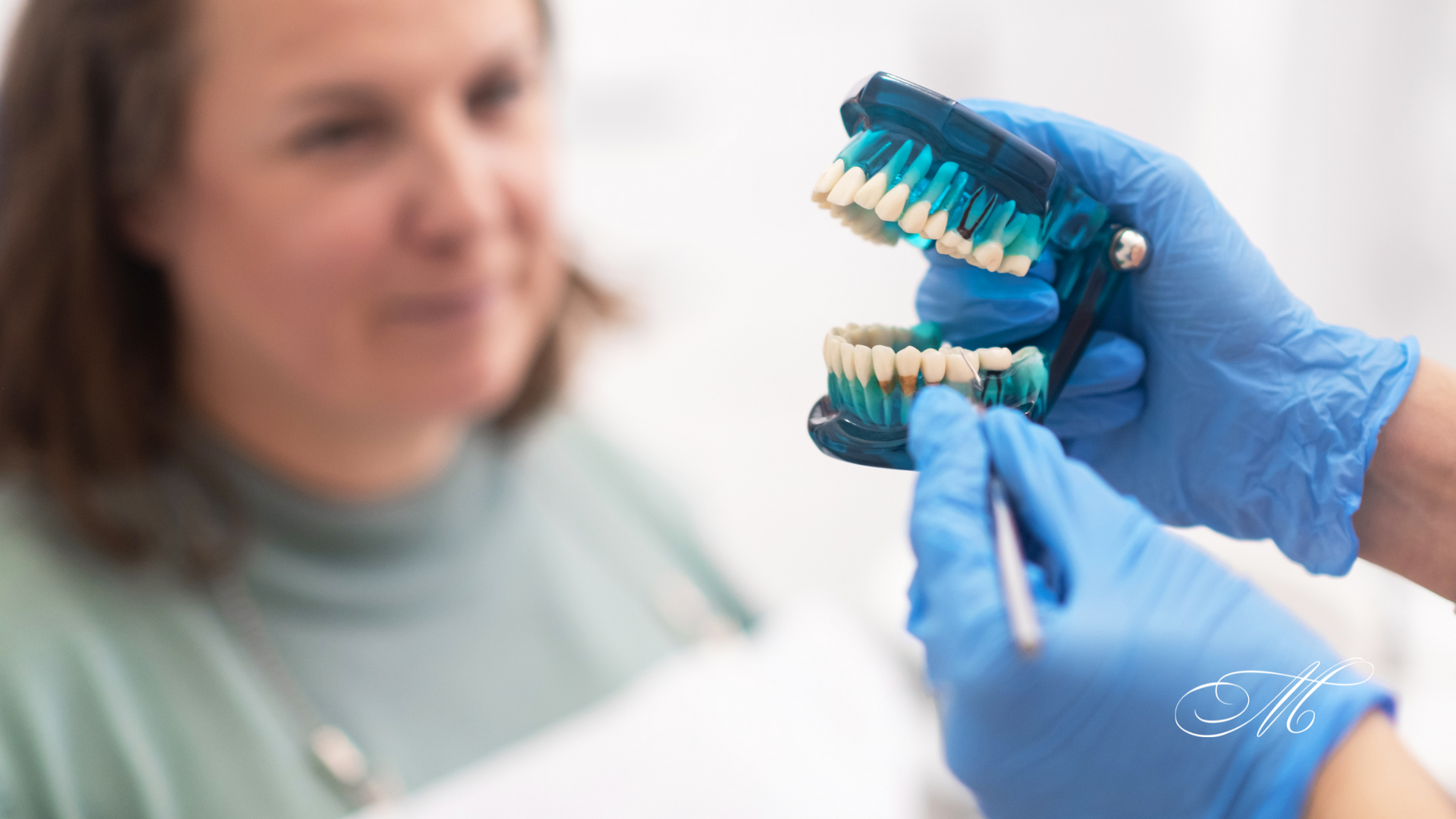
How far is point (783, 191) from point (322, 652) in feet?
2.98

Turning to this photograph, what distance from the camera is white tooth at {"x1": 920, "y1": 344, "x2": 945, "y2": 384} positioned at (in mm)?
513

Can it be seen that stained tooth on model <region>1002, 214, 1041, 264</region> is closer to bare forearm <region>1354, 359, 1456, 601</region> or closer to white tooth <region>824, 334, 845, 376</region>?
white tooth <region>824, 334, 845, 376</region>

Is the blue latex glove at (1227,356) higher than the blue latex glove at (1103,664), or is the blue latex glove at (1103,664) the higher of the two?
the blue latex glove at (1227,356)

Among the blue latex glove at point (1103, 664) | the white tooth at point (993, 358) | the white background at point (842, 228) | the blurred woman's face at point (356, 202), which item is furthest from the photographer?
the white background at point (842, 228)

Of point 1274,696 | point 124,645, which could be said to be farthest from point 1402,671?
point 124,645

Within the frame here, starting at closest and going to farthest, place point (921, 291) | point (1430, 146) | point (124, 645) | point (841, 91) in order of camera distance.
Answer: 1. point (921, 291)
2. point (124, 645)
3. point (1430, 146)
4. point (841, 91)

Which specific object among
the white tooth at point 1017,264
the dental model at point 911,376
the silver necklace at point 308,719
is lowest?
the silver necklace at point 308,719

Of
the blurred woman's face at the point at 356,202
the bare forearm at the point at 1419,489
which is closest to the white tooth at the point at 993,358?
the bare forearm at the point at 1419,489

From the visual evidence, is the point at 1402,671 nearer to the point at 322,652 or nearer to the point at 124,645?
the point at 322,652

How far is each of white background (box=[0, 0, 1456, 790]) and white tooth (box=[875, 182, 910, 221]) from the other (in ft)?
0.31

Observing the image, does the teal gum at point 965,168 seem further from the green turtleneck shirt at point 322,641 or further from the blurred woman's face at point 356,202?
the green turtleneck shirt at point 322,641

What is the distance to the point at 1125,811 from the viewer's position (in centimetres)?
45

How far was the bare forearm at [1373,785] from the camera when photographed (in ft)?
1.41

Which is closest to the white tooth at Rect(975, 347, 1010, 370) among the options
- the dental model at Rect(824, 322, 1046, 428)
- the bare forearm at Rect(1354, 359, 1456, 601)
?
the dental model at Rect(824, 322, 1046, 428)
